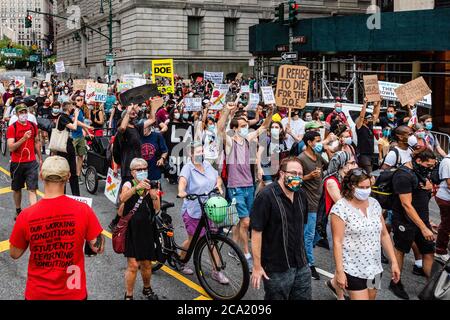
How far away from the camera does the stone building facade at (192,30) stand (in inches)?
1730

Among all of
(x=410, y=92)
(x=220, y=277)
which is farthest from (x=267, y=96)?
(x=220, y=277)

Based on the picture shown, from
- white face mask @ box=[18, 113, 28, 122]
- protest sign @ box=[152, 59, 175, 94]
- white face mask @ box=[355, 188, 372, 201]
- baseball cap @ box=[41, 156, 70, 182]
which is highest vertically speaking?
protest sign @ box=[152, 59, 175, 94]

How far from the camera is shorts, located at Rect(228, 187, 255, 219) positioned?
289 inches

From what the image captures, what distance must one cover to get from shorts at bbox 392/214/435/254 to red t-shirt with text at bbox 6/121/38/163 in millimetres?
6185

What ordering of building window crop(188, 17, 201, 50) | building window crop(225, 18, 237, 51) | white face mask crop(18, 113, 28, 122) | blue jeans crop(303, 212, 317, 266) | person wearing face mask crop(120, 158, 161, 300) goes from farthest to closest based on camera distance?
building window crop(225, 18, 237, 51) < building window crop(188, 17, 201, 50) < white face mask crop(18, 113, 28, 122) < blue jeans crop(303, 212, 317, 266) < person wearing face mask crop(120, 158, 161, 300)

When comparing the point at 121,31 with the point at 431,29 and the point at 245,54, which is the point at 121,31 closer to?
the point at 245,54

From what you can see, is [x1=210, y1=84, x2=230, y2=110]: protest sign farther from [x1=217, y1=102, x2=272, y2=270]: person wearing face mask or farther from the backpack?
the backpack

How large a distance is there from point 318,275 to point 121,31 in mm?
43917

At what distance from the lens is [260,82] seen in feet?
101

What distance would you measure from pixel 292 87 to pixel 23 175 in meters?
5.60

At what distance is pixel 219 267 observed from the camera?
607 cm

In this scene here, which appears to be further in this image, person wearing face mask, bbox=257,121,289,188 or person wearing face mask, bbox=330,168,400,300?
Answer: person wearing face mask, bbox=257,121,289,188

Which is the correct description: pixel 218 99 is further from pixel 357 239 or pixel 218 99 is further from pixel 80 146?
pixel 357 239

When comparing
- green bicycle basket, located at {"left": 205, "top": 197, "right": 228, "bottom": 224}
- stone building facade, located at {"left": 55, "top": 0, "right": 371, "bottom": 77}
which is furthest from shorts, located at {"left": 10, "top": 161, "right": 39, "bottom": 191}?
stone building facade, located at {"left": 55, "top": 0, "right": 371, "bottom": 77}
